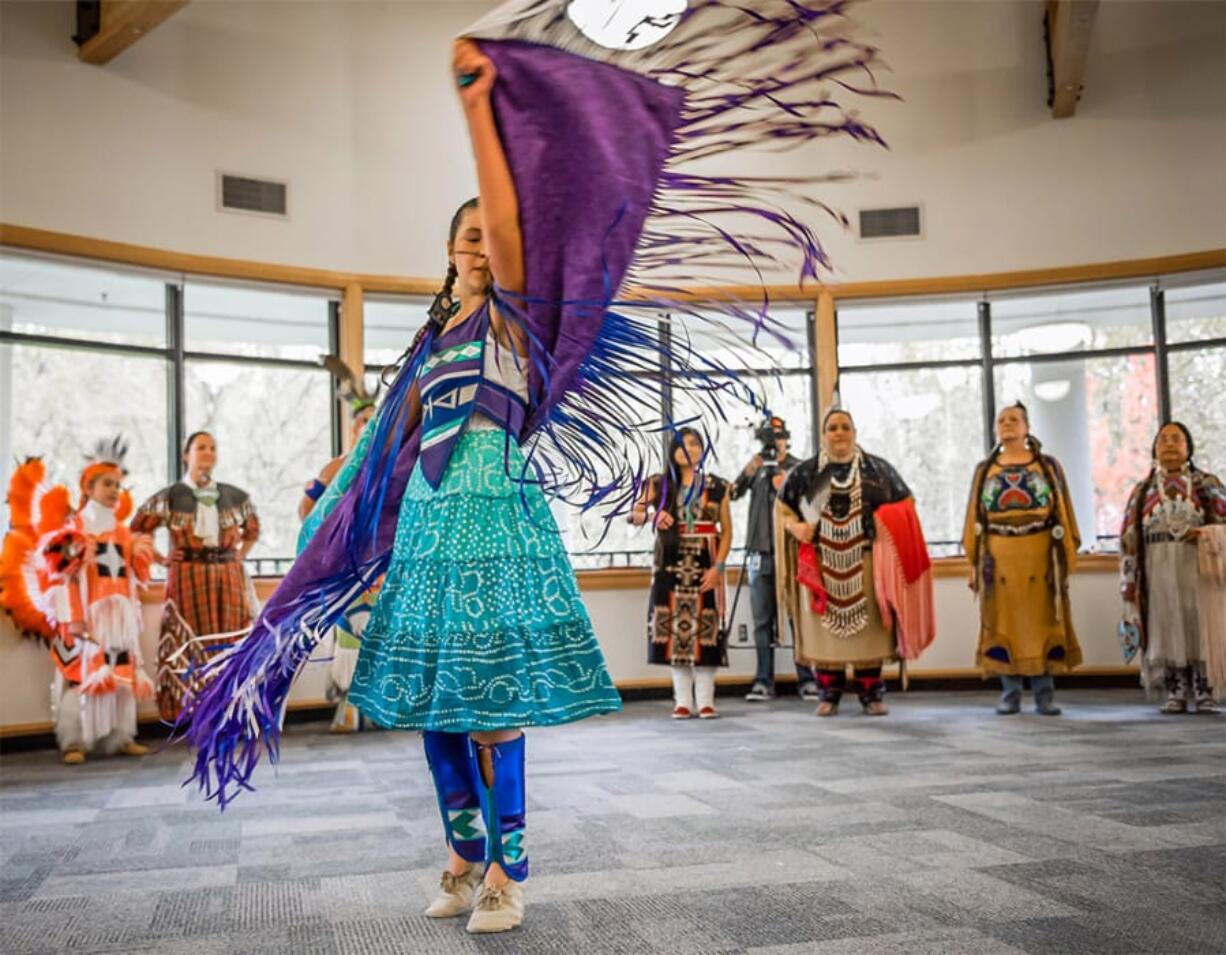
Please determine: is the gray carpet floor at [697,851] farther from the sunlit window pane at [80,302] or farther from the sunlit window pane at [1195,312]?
the sunlit window pane at [1195,312]

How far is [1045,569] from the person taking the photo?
232 inches

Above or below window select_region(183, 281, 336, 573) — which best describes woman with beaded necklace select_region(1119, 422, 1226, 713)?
below

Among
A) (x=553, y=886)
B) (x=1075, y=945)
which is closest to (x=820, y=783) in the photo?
(x=553, y=886)

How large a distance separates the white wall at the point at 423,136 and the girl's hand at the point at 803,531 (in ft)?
7.66

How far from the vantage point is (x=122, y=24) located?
228 inches

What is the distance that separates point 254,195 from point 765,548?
3.41m

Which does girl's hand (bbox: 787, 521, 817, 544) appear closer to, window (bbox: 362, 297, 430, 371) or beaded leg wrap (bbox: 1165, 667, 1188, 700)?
beaded leg wrap (bbox: 1165, 667, 1188, 700)

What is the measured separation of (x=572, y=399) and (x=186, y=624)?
3.98m

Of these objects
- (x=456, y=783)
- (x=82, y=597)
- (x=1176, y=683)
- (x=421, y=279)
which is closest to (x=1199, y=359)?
(x=1176, y=683)

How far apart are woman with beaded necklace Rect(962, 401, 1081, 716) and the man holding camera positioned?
4.82 feet

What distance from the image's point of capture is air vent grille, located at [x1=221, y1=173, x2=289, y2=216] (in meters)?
6.69

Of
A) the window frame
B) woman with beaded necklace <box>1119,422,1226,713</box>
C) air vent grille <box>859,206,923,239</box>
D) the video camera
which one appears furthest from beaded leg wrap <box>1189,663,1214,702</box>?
air vent grille <box>859,206,923,239</box>

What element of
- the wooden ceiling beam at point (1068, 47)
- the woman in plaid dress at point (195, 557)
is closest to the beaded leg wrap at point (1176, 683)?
the wooden ceiling beam at point (1068, 47)

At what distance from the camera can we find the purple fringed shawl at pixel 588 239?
1899mm
